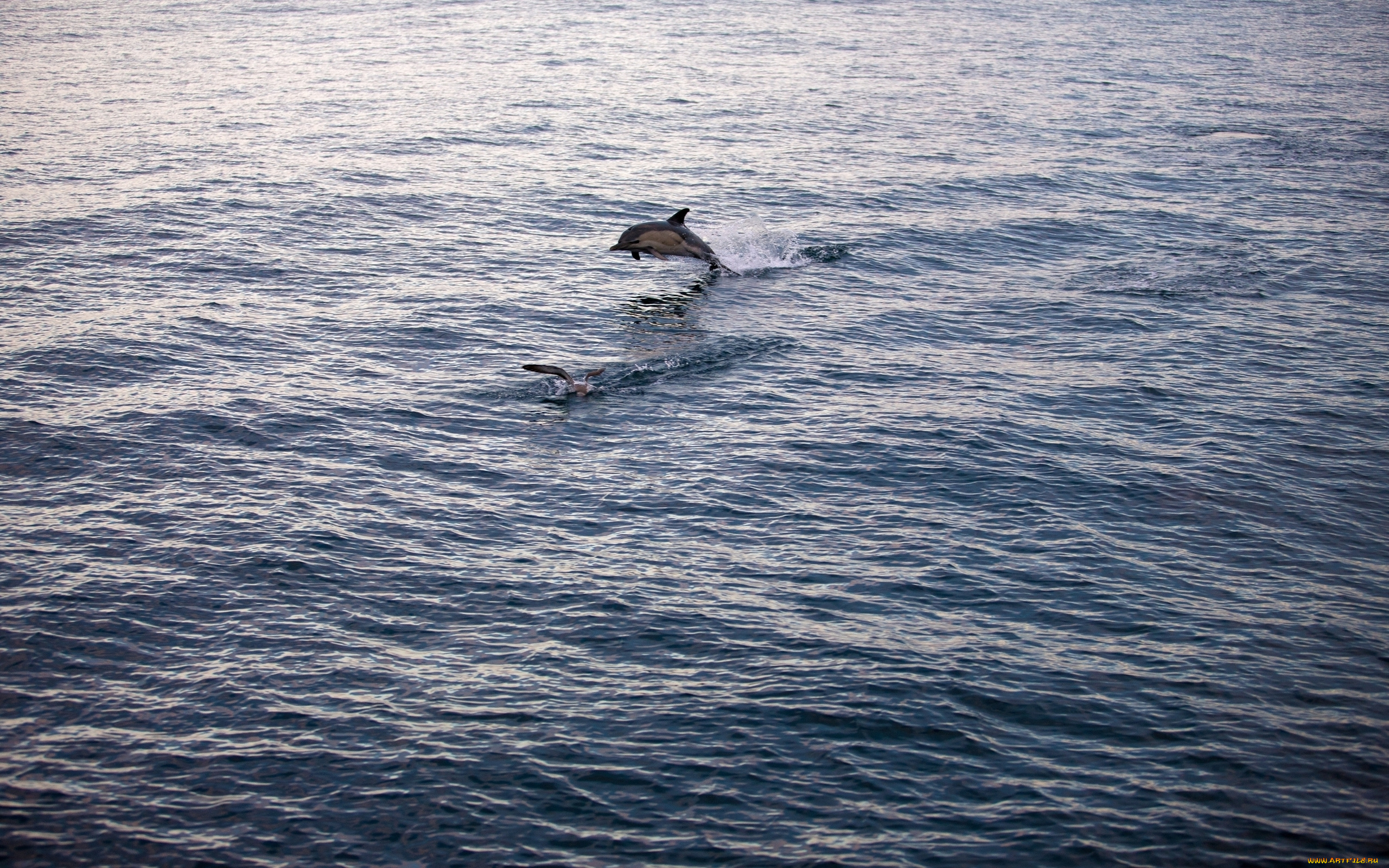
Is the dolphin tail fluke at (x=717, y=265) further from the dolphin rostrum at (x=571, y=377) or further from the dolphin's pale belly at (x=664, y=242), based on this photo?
the dolphin rostrum at (x=571, y=377)

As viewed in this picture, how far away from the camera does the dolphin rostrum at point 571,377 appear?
72.6 feet

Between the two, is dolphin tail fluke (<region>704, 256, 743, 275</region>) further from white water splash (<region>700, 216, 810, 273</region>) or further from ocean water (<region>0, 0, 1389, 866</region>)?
ocean water (<region>0, 0, 1389, 866</region>)

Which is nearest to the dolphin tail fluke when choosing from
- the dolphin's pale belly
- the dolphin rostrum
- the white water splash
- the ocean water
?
the white water splash

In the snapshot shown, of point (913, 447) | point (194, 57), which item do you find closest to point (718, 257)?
point (913, 447)

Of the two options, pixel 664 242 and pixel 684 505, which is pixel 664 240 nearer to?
pixel 664 242

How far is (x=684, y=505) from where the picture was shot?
63.0ft

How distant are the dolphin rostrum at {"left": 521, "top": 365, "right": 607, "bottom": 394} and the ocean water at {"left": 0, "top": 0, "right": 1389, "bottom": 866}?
3.02 ft

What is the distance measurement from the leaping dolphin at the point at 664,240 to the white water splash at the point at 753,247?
1947mm

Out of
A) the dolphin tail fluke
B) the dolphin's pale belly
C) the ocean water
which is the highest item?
the dolphin's pale belly

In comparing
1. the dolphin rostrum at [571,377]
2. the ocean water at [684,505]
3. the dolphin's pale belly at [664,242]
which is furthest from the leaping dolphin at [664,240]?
the dolphin rostrum at [571,377]

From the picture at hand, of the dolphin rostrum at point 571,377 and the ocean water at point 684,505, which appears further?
the dolphin rostrum at point 571,377

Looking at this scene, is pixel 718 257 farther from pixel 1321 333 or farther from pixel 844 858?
pixel 844 858

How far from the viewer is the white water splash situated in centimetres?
3200

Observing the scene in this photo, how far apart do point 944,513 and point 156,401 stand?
47.9ft
